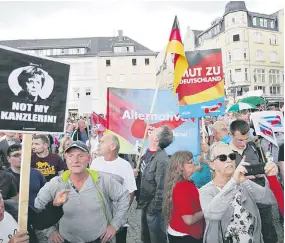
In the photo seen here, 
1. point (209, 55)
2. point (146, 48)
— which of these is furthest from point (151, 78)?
point (209, 55)

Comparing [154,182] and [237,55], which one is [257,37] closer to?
[237,55]

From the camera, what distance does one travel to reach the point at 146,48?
58.4m

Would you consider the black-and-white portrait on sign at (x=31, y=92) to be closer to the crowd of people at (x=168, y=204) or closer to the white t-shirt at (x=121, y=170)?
the crowd of people at (x=168, y=204)

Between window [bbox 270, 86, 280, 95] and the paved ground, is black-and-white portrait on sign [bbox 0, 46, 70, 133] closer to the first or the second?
the paved ground

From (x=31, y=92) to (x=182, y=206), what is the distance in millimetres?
1588

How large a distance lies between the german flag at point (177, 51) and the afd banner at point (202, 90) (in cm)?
17

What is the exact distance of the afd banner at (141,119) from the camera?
600 centimetres

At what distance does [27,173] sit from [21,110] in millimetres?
448

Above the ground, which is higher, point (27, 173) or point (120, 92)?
point (120, 92)

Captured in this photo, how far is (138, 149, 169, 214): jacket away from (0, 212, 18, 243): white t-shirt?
194 cm

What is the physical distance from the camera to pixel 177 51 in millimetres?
5656

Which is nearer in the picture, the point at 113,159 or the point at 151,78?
the point at 113,159

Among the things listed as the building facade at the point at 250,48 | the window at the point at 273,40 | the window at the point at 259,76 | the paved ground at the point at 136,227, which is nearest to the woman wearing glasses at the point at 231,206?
the paved ground at the point at 136,227

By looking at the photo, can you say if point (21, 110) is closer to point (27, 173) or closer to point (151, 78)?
point (27, 173)
